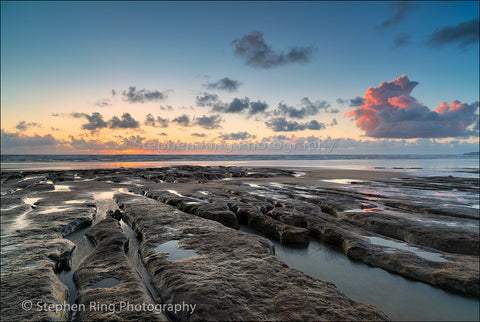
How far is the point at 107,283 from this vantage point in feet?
11.1

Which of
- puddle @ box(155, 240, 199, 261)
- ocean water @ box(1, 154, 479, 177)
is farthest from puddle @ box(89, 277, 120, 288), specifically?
ocean water @ box(1, 154, 479, 177)

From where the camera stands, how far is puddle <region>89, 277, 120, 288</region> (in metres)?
3.31

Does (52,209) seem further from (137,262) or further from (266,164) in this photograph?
(266,164)

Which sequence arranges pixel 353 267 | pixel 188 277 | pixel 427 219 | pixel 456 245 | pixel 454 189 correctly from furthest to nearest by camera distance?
pixel 454 189, pixel 427 219, pixel 456 245, pixel 353 267, pixel 188 277

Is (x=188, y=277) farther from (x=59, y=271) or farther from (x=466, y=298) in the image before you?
(x=466, y=298)

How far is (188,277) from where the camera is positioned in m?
3.36

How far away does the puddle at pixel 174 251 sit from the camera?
13.7 ft

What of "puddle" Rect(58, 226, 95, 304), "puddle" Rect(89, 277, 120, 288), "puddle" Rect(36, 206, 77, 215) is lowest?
"puddle" Rect(58, 226, 95, 304)

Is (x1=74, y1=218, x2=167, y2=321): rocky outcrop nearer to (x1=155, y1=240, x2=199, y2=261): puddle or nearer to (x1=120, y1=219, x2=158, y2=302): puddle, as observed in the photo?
(x1=120, y1=219, x2=158, y2=302): puddle

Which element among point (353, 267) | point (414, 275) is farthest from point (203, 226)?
point (414, 275)

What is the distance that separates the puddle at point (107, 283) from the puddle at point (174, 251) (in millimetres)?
901

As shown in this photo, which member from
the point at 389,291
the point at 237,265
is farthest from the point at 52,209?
the point at 389,291

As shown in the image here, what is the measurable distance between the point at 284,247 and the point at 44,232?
6.05 meters

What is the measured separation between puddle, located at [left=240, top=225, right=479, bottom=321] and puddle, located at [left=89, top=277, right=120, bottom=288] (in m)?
3.43
